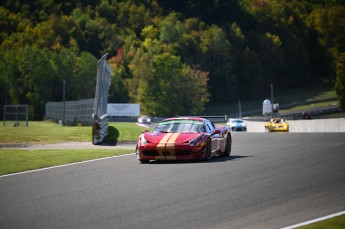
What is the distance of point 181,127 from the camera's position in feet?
67.3

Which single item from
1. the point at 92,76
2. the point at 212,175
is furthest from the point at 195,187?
the point at 92,76

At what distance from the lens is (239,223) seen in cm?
991

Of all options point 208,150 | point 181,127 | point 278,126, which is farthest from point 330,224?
point 278,126

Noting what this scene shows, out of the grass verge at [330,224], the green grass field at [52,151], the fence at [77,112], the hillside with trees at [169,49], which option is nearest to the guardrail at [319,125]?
the green grass field at [52,151]

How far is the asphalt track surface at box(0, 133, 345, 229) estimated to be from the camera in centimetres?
1027

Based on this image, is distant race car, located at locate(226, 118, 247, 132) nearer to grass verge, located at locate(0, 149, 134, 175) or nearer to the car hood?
grass verge, located at locate(0, 149, 134, 175)

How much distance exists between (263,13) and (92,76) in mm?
61980

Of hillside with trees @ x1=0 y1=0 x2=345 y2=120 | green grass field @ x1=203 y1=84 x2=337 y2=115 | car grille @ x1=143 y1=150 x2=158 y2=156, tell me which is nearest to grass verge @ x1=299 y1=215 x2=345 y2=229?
car grille @ x1=143 y1=150 x2=158 y2=156

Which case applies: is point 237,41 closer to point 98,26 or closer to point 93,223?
point 98,26

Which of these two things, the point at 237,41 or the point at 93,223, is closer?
the point at 93,223

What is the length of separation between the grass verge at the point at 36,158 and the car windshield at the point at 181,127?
7.84ft

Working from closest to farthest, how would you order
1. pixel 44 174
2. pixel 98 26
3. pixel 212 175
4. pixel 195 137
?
1. pixel 212 175
2. pixel 44 174
3. pixel 195 137
4. pixel 98 26

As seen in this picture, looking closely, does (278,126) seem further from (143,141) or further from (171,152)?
(171,152)

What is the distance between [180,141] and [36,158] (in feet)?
15.6
